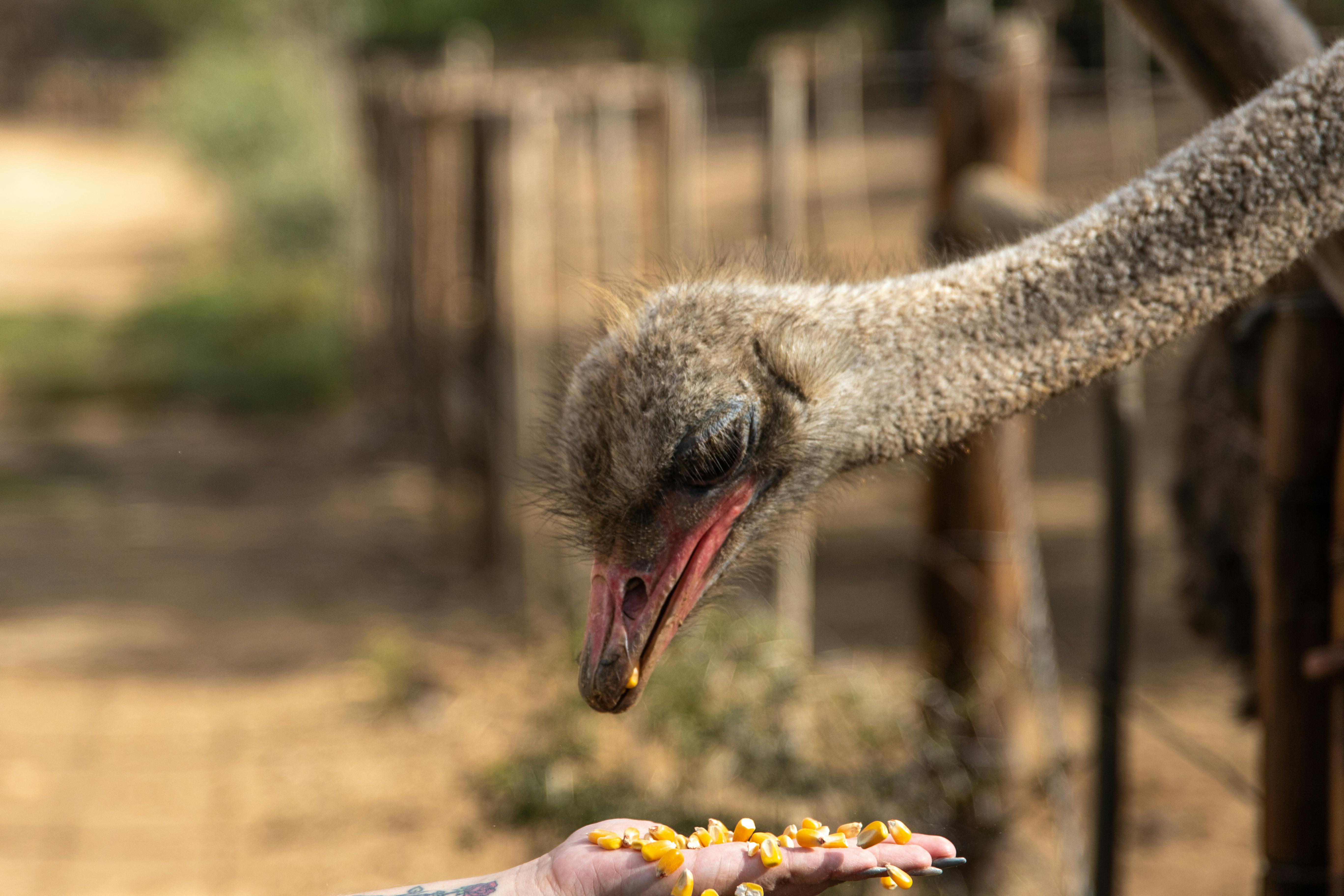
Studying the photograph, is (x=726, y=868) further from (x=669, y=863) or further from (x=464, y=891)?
(x=464, y=891)

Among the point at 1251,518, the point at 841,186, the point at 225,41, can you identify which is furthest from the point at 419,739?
the point at 225,41

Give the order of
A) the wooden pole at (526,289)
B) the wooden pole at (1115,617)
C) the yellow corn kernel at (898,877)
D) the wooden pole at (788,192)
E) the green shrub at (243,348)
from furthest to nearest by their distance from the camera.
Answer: the green shrub at (243,348) < the wooden pole at (526,289) < the wooden pole at (788,192) < the wooden pole at (1115,617) < the yellow corn kernel at (898,877)

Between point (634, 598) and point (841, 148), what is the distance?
1304 centimetres

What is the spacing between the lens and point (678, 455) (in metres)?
1.62

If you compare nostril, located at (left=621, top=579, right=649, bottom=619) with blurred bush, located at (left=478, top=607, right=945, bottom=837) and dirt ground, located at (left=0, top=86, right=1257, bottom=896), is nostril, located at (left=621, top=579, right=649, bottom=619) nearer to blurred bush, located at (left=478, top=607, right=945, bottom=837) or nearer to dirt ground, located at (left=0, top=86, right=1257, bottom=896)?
dirt ground, located at (left=0, top=86, right=1257, bottom=896)

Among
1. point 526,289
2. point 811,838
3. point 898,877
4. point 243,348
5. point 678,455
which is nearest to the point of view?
point 898,877

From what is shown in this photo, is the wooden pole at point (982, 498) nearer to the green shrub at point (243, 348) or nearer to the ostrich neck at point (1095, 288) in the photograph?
the ostrich neck at point (1095, 288)

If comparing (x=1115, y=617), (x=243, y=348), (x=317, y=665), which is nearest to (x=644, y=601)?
(x=1115, y=617)

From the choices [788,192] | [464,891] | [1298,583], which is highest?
[788,192]

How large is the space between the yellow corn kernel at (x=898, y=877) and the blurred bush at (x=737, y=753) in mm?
1421

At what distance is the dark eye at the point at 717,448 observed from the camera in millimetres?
1623

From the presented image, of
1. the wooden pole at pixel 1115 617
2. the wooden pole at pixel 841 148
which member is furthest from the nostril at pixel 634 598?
the wooden pole at pixel 841 148

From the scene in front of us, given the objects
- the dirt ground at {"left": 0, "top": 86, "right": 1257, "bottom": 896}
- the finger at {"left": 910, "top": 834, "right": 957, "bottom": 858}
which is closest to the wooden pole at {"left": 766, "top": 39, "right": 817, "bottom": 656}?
the dirt ground at {"left": 0, "top": 86, "right": 1257, "bottom": 896}

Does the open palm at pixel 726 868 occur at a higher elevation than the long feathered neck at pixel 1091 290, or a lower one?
lower
